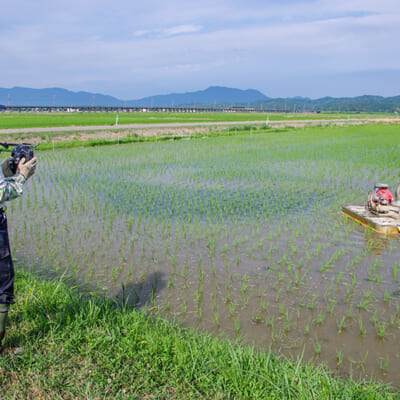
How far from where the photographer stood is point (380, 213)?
6.36 meters

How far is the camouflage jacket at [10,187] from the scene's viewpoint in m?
2.58

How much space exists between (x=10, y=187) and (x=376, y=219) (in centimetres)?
510

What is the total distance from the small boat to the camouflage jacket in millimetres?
4830

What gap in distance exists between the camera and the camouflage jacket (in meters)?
2.58

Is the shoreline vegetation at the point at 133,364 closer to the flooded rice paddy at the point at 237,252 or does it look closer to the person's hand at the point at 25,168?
the flooded rice paddy at the point at 237,252

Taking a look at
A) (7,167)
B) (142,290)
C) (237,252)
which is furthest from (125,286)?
(7,167)

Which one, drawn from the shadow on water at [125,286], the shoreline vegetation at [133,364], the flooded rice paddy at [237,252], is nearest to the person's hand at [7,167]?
the shoreline vegetation at [133,364]

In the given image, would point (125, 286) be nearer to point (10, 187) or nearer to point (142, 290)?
point (142, 290)

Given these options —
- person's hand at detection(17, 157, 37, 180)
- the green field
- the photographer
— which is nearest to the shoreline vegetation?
the photographer

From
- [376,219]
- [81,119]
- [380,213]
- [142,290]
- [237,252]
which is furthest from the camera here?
[81,119]

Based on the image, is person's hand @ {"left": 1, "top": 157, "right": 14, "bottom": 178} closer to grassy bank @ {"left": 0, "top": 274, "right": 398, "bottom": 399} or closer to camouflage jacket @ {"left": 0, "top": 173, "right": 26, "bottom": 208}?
camouflage jacket @ {"left": 0, "top": 173, "right": 26, "bottom": 208}

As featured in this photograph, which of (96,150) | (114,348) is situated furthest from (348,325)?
(96,150)

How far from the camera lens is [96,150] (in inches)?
603

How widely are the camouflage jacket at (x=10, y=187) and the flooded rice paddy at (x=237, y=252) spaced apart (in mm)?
1634
